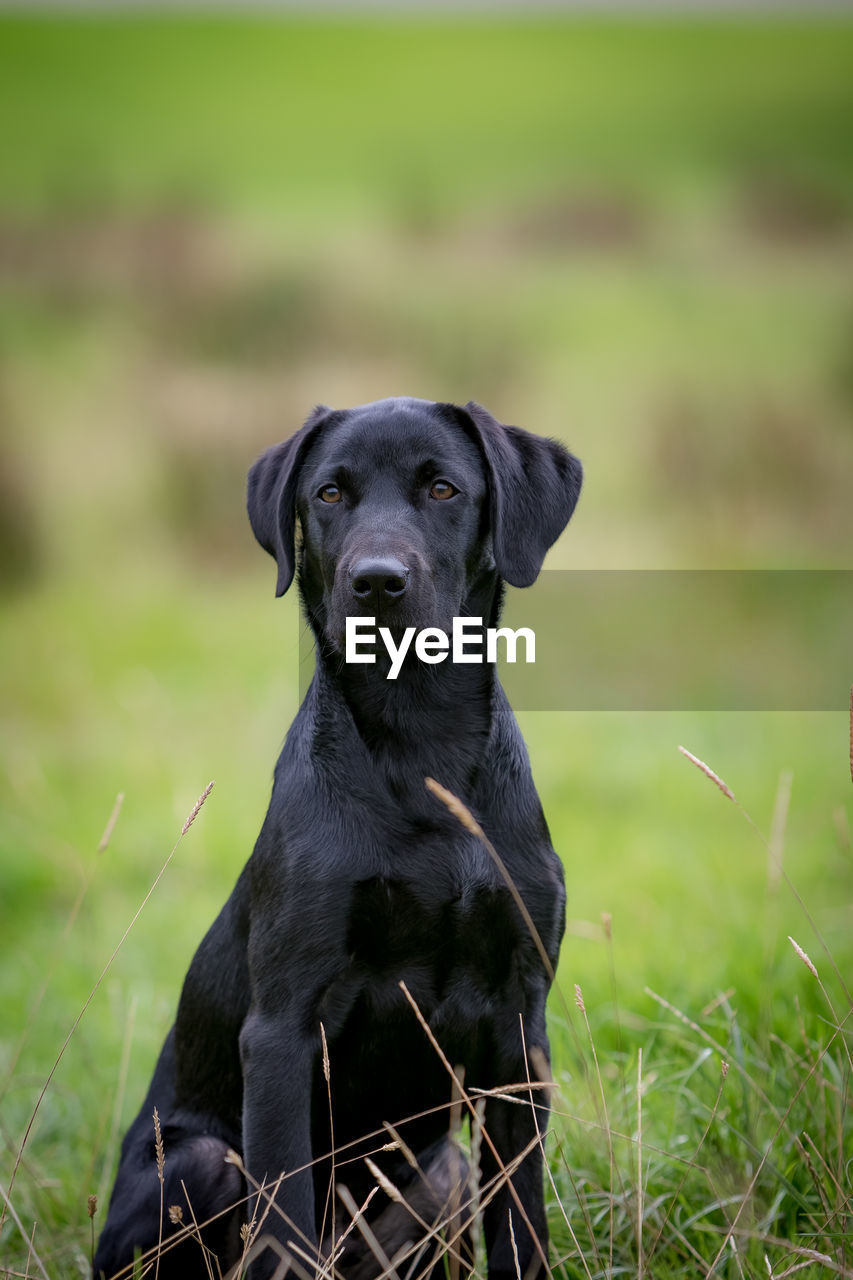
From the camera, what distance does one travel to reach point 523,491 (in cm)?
309

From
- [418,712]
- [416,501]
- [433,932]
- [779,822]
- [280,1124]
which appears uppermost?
[416,501]

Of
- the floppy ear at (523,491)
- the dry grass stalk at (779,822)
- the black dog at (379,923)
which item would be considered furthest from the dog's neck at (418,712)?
the dry grass stalk at (779,822)

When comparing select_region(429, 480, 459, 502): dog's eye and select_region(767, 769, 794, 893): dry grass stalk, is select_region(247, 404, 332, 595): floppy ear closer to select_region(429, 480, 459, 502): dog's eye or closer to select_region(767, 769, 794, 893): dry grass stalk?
select_region(429, 480, 459, 502): dog's eye

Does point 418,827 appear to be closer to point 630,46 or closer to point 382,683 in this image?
point 382,683

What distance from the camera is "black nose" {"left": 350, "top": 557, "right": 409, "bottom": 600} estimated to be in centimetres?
269

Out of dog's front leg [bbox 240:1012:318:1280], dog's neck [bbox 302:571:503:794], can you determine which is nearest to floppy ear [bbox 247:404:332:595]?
dog's neck [bbox 302:571:503:794]

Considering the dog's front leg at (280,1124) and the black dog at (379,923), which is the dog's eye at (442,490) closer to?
the black dog at (379,923)

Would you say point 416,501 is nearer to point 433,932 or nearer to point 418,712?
point 418,712

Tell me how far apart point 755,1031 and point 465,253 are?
14443 mm

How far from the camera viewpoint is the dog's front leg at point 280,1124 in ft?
8.20

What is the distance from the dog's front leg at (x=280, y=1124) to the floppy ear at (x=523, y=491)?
120cm

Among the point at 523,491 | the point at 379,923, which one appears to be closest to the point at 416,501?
the point at 523,491

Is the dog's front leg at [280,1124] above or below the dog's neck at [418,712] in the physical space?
below

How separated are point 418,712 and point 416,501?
544 millimetres
